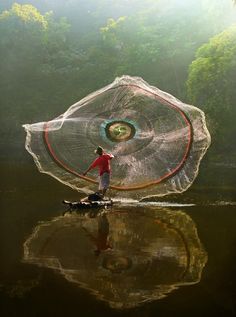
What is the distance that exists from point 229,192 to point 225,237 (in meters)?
8.59

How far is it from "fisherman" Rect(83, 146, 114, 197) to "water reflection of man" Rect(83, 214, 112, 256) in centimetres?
178

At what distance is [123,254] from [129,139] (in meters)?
6.52

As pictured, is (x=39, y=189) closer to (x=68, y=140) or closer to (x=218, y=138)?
(x=68, y=140)

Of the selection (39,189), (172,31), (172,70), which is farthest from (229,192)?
(172,31)

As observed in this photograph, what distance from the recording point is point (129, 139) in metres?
15.5

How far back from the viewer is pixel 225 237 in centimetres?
1120

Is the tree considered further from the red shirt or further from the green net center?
the red shirt

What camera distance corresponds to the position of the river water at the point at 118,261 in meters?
7.12

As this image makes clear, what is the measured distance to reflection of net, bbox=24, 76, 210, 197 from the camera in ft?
47.4

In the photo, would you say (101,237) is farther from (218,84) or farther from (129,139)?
(218,84)

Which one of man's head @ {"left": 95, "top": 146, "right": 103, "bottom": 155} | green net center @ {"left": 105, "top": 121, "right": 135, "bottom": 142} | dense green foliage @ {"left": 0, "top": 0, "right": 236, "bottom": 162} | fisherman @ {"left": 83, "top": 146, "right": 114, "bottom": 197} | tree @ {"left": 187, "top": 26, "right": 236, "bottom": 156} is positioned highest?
dense green foliage @ {"left": 0, "top": 0, "right": 236, "bottom": 162}

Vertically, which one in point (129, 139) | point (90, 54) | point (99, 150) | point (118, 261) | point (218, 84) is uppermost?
point (90, 54)

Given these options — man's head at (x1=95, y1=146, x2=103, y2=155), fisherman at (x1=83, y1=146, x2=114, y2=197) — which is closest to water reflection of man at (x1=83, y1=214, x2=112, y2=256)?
fisherman at (x1=83, y1=146, x2=114, y2=197)

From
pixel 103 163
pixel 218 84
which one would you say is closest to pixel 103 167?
pixel 103 163
